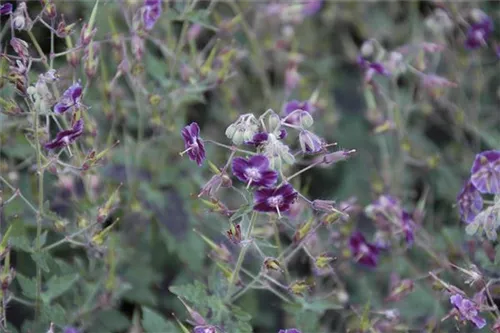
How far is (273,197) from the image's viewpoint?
1591 millimetres

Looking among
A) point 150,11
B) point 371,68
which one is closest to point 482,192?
point 371,68

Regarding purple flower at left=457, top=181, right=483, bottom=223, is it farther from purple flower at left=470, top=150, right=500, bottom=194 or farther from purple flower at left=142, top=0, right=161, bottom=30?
purple flower at left=142, top=0, right=161, bottom=30

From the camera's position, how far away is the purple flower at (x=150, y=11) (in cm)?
202

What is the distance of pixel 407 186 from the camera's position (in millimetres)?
2889

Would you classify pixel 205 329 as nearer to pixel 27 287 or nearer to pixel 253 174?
pixel 253 174

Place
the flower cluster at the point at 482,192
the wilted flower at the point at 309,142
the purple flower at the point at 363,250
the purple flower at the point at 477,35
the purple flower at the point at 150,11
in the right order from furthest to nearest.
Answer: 1. the purple flower at the point at 477,35
2. the purple flower at the point at 363,250
3. the purple flower at the point at 150,11
4. the flower cluster at the point at 482,192
5. the wilted flower at the point at 309,142

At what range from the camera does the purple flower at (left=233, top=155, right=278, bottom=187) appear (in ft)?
5.03

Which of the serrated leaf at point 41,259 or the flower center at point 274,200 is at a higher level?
the flower center at point 274,200

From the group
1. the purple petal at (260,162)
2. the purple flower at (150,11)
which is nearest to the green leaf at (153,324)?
the purple petal at (260,162)

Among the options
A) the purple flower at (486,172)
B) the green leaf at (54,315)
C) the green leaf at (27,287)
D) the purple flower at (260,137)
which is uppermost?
the purple flower at (260,137)

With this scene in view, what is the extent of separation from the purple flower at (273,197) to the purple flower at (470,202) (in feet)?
1.74

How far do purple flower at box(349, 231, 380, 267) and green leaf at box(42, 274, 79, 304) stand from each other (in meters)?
0.74

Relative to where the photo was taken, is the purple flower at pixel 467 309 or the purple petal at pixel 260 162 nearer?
the purple petal at pixel 260 162

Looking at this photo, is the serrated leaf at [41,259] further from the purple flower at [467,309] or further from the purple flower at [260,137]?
the purple flower at [467,309]
